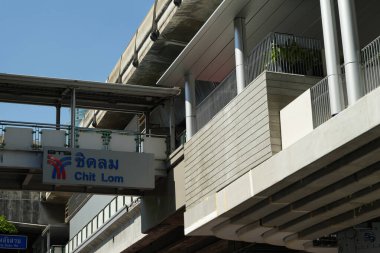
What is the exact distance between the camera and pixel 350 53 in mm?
14945

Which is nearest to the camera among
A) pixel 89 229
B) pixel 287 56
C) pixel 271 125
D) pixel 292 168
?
pixel 292 168

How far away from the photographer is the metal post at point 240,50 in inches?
776

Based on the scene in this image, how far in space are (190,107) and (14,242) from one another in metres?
18.3

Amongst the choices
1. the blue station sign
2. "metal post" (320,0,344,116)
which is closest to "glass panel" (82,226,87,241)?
the blue station sign

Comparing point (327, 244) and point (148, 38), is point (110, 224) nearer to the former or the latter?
point (148, 38)

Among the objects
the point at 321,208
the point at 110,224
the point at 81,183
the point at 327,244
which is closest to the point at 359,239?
the point at 327,244

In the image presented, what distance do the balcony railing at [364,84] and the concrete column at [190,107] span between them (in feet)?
24.6

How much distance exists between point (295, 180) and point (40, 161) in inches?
408

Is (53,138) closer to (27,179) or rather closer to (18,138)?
(18,138)

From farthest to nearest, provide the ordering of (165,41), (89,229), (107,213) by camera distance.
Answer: (89,229), (107,213), (165,41)

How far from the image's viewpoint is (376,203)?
17.8 metres

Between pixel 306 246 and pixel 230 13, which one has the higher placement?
pixel 230 13

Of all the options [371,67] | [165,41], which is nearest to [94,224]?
[165,41]

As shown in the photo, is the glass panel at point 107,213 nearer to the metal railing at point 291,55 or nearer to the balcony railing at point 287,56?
the balcony railing at point 287,56
